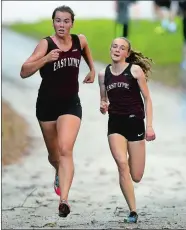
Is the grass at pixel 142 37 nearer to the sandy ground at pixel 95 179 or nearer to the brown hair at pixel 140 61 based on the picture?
the sandy ground at pixel 95 179

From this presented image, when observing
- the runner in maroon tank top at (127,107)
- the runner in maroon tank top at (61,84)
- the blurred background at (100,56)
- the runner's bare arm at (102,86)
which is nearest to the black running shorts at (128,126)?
the runner in maroon tank top at (127,107)

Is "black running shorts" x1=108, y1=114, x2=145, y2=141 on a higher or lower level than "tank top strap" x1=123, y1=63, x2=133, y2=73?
lower

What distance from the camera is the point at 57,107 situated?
7020 millimetres

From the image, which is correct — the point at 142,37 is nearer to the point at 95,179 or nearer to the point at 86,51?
the point at 95,179

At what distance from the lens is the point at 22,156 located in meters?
14.7

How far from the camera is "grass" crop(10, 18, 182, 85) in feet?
47.7

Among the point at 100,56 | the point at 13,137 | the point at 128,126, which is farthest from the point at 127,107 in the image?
the point at 13,137

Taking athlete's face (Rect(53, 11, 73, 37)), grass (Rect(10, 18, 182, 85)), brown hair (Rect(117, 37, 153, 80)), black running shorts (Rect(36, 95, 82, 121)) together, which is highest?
grass (Rect(10, 18, 182, 85))

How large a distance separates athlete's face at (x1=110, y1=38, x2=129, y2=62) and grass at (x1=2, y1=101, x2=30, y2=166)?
7.61 m

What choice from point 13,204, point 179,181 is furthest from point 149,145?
point 13,204

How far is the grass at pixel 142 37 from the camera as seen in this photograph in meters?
14.5

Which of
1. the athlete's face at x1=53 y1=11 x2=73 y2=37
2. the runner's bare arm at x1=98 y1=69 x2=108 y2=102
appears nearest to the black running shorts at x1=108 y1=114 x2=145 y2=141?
the runner's bare arm at x1=98 y1=69 x2=108 y2=102

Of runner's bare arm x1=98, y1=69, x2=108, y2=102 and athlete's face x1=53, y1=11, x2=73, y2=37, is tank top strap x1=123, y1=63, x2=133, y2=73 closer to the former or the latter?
runner's bare arm x1=98, y1=69, x2=108, y2=102

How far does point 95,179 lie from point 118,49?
22.0 feet
